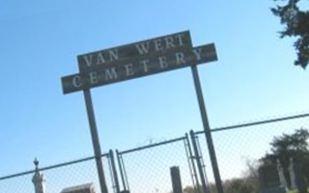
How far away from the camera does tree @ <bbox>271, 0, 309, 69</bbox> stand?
698 inches

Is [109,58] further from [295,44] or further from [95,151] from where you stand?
[295,44]

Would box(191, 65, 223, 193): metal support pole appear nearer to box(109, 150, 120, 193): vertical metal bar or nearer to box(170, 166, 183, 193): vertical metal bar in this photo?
box(170, 166, 183, 193): vertical metal bar

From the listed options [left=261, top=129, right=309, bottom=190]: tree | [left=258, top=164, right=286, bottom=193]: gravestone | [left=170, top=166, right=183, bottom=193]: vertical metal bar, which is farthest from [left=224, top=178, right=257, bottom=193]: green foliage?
[left=170, top=166, right=183, bottom=193]: vertical metal bar

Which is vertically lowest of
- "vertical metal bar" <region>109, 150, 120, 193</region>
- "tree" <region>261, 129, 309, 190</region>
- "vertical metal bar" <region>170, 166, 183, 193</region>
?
"vertical metal bar" <region>170, 166, 183, 193</region>

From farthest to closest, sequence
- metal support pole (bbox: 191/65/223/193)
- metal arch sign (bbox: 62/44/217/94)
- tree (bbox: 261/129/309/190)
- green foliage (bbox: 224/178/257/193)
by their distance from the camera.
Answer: tree (bbox: 261/129/309/190) → green foliage (bbox: 224/178/257/193) → metal arch sign (bbox: 62/44/217/94) → metal support pole (bbox: 191/65/223/193)

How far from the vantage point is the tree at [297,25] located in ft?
58.2

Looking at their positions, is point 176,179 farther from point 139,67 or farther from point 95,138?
point 139,67

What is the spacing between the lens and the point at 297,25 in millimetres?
17844

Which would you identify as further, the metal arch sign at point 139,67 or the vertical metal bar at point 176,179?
the metal arch sign at point 139,67

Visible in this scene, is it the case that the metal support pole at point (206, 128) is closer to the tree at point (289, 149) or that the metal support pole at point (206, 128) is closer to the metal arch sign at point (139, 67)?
the metal arch sign at point (139, 67)

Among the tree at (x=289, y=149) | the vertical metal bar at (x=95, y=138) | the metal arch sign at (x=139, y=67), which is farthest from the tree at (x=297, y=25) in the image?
the tree at (x=289, y=149)

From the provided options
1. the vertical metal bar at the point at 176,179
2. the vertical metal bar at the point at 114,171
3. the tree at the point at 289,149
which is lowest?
the vertical metal bar at the point at 176,179

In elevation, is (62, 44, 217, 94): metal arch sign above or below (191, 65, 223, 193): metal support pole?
above

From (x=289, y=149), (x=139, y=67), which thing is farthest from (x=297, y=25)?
(x=289, y=149)
